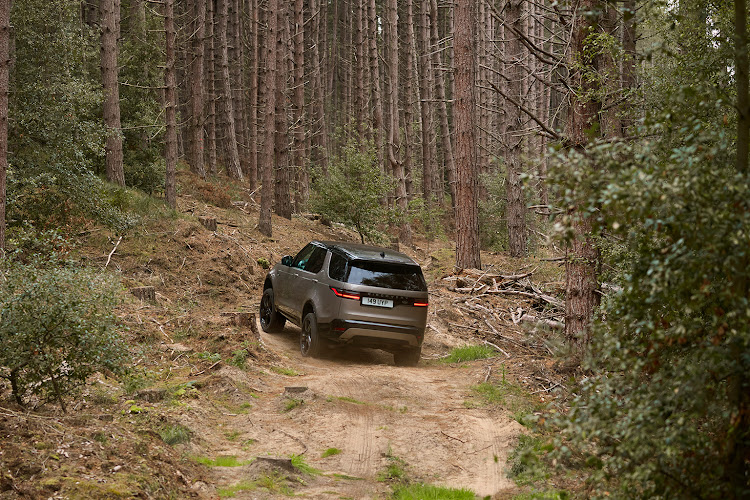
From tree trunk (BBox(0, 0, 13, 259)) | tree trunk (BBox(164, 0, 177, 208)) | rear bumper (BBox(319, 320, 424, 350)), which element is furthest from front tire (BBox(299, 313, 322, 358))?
tree trunk (BBox(164, 0, 177, 208))

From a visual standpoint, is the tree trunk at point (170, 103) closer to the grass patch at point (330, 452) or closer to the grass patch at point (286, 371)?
the grass patch at point (286, 371)

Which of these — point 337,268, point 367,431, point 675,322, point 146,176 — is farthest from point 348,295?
point 146,176

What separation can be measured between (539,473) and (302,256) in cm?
687

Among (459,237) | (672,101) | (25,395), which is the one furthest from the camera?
(459,237)

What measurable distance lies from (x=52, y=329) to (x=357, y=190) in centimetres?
1569

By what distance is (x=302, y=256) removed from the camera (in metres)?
12.4

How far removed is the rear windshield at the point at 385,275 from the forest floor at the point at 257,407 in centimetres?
137

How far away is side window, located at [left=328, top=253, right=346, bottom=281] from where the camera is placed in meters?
10.8

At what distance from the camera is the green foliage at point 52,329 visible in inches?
231

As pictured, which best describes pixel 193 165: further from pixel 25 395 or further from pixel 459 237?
pixel 25 395

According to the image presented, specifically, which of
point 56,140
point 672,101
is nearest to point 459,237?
point 56,140

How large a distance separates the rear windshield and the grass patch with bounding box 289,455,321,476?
165 inches

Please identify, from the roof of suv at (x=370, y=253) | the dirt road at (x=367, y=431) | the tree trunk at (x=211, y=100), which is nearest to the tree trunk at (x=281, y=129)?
the tree trunk at (x=211, y=100)

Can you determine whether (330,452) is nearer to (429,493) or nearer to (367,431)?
(367,431)
